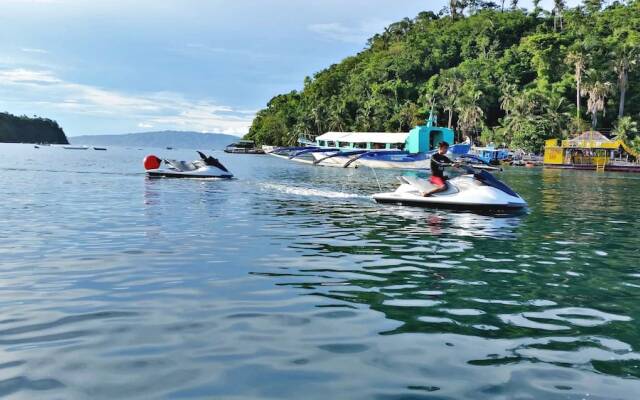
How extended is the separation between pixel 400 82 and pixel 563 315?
474ft

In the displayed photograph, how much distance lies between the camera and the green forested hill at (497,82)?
339 ft

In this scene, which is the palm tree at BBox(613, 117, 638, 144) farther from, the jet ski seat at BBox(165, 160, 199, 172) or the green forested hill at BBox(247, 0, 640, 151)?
the jet ski seat at BBox(165, 160, 199, 172)

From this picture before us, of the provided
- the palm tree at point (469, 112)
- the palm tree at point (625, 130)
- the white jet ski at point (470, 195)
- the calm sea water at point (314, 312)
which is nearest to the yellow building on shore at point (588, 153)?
the palm tree at point (625, 130)

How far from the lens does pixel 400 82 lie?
146 m

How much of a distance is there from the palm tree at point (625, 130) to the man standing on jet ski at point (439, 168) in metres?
85.2

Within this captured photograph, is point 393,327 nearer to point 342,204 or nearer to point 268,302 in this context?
point 268,302

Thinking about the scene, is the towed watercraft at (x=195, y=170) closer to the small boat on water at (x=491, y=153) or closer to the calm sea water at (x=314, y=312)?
the calm sea water at (x=314, y=312)

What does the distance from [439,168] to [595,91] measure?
310ft

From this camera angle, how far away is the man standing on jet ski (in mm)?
18062

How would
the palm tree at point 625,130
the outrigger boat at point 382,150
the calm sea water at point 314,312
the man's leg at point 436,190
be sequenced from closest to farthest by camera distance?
the calm sea water at point 314,312 → the man's leg at point 436,190 → the outrigger boat at point 382,150 → the palm tree at point 625,130

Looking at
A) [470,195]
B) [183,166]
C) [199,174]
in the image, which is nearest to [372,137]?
[183,166]

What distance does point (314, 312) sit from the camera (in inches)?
269

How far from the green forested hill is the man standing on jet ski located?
86.4 meters

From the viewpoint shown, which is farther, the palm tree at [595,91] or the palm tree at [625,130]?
the palm tree at [595,91]
